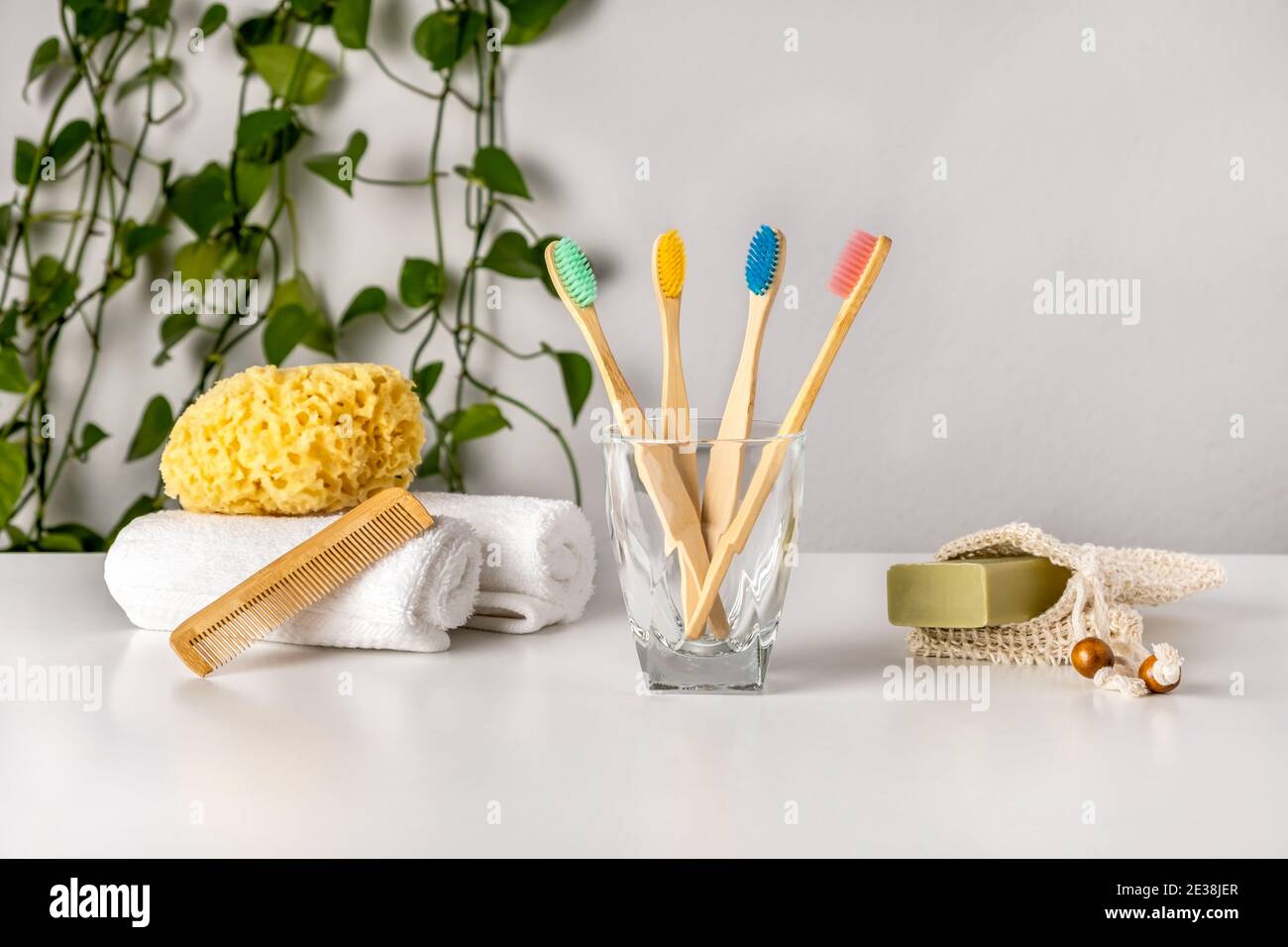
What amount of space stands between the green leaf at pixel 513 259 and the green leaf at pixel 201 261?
321 mm

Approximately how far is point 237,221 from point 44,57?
29 cm

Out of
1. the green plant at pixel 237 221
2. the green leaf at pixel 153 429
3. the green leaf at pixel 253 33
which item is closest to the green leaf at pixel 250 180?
the green plant at pixel 237 221

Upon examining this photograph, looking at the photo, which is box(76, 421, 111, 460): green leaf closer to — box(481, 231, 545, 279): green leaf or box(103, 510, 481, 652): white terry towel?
box(481, 231, 545, 279): green leaf

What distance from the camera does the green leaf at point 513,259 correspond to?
4.34 feet

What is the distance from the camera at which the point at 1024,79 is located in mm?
1274

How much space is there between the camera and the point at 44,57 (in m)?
1.38

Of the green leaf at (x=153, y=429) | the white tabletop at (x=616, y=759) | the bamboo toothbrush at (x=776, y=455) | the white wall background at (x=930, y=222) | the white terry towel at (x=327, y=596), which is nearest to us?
the white tabletop at (x=616, y=759)

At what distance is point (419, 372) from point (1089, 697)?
927 millimetres

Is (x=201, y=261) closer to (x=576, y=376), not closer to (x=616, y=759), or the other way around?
(x=576, y=376)

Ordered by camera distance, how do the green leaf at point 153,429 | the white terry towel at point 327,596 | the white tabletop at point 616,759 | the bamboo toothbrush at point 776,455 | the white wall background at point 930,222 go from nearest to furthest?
the white tabletop at point 616,759 → the bamboo toothbrush at point 776,455 → the white terry towel at point 327,596 → the white wall background at point 930,222 → the green leaf at point 153,429

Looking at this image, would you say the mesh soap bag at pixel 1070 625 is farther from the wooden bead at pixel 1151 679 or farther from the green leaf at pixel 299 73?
the green leaf at pixel 299 73

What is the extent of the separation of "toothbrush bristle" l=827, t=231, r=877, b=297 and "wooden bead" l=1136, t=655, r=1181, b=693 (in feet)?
0.77
